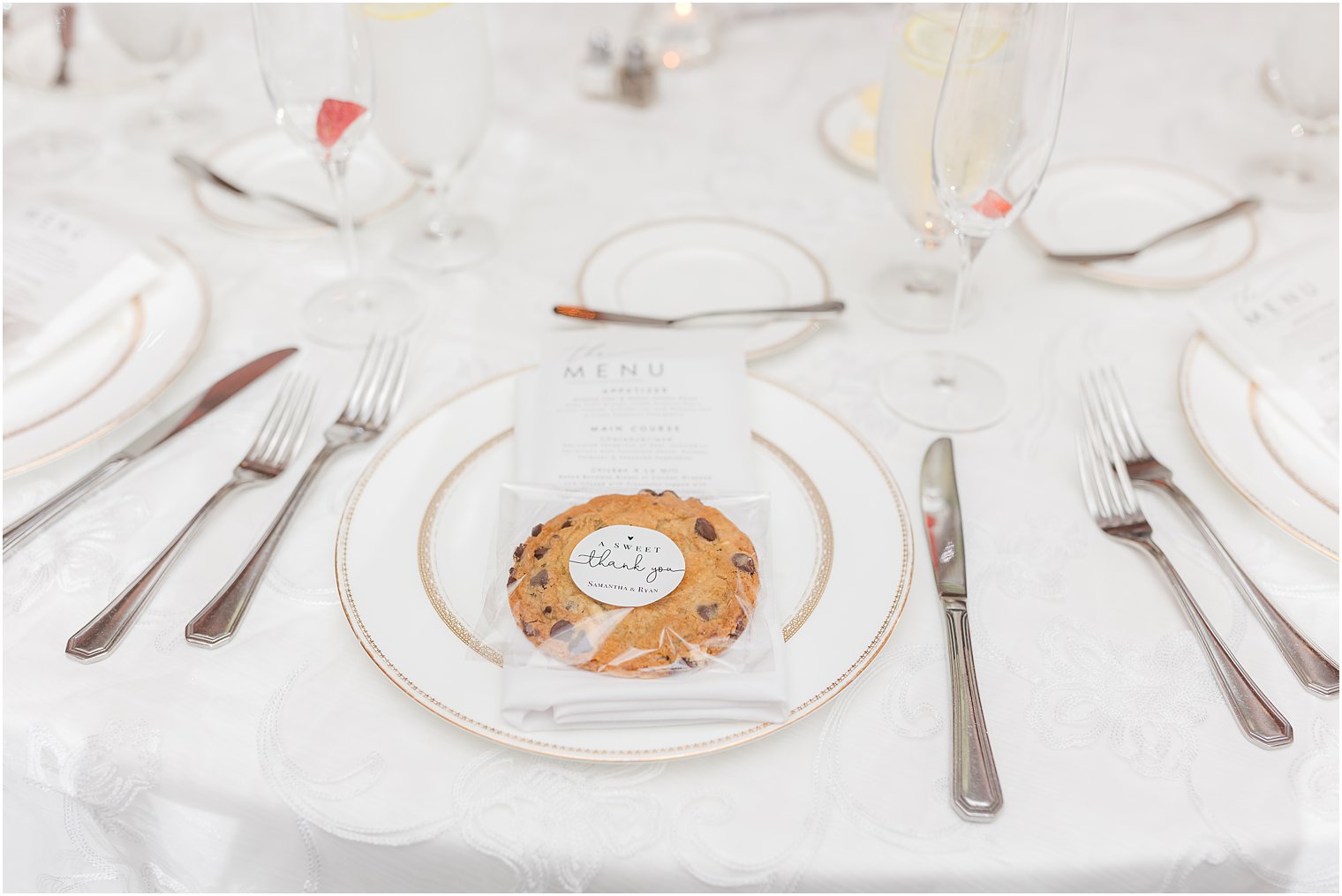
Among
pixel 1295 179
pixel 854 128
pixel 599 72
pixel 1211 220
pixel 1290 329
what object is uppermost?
pixel 599 72

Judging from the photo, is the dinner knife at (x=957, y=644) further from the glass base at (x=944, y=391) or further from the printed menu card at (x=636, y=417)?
the printed menu card at (x=636, y=417)

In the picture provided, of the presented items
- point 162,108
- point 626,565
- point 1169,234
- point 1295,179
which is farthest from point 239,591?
point 1295,179

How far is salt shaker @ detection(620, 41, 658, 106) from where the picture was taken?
4.22 feet

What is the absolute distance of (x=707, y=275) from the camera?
1.05m

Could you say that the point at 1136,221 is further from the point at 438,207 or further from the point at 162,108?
the point at 162,108

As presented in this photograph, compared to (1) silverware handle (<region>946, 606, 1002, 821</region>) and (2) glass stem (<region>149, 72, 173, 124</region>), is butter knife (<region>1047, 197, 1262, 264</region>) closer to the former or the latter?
(1) silverware handle (<region>946, 606, 1002, 821</region>)

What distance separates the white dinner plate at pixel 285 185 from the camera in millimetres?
1099

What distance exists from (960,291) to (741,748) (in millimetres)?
443

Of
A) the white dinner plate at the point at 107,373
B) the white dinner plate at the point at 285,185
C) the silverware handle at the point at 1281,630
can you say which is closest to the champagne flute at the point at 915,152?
the silverware handle at the point at 1281,630

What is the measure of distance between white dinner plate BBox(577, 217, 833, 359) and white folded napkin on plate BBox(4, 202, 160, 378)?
0.44 meters

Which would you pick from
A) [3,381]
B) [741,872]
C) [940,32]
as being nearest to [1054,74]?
[940,32]

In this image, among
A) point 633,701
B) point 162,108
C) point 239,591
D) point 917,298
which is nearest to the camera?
point 633,701

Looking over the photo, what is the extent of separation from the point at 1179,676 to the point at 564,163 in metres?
0.89

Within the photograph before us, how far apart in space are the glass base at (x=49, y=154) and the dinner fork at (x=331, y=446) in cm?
55
